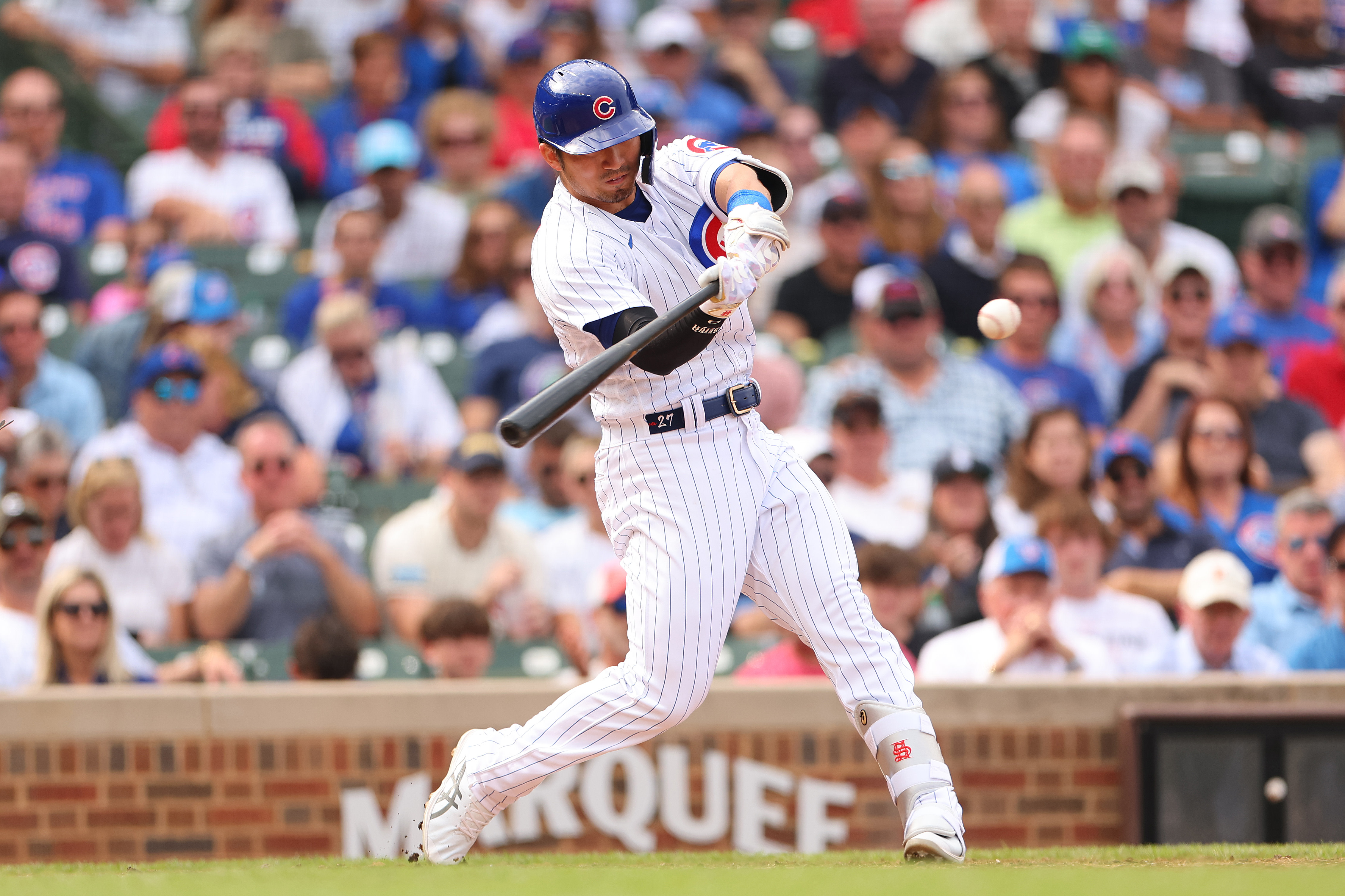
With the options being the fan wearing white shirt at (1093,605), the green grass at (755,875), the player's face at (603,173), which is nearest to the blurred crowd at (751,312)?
the fan wearing white shirt at (1093,605)

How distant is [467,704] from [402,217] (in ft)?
11.9

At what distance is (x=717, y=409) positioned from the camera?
4.05 meters

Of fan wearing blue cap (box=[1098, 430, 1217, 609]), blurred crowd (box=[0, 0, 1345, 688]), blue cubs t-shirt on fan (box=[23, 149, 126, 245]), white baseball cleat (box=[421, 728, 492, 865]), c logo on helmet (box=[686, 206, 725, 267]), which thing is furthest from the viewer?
blue cubs t-shirt on fan (box=[23, 149, 126, 245])

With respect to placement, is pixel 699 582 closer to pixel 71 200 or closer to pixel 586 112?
pixel 586 112

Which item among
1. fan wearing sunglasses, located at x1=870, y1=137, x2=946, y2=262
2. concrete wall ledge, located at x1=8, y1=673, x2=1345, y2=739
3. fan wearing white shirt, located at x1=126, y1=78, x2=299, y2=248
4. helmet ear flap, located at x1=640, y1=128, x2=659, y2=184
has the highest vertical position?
fan wearing white shirt, located at x1=126, y1=78, x2=299, y2=248

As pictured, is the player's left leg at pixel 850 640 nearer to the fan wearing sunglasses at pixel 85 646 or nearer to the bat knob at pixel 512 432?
the bat knob at pixel 512 432

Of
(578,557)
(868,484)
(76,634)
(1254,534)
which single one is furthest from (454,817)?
(1254,534)

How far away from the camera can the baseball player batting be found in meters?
3.92

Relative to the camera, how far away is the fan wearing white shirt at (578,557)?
263 inches

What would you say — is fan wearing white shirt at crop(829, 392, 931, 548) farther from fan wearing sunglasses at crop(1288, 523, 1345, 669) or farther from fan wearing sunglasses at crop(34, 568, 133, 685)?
fan wearing sunglasses at crop(34, 568, 133, 685)

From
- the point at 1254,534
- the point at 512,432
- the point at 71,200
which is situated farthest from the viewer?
the point at 71,200

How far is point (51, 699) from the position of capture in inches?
231

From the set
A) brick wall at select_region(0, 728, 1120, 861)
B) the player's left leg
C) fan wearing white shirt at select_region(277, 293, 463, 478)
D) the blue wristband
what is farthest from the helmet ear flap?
fan wearing white shirt at select_region(277, 293, 463, 478)

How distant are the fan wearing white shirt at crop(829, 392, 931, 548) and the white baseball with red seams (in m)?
2.76
